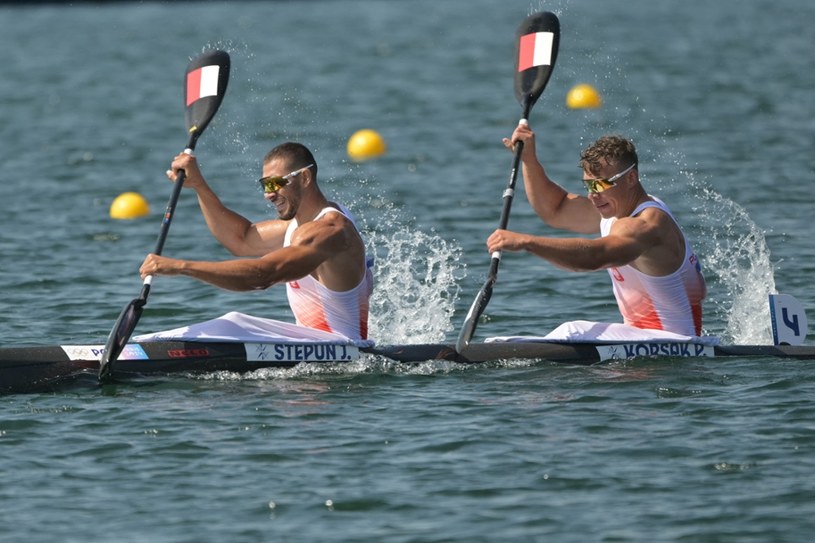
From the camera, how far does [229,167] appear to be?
2055 centimetres

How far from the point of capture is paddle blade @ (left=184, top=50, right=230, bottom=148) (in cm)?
1122

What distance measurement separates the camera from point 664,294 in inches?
389

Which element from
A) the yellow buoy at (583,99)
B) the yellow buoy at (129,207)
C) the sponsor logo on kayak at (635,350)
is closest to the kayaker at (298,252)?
the sponsor logo on kayak at (635,350)

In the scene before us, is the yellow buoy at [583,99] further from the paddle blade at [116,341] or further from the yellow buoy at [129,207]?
the paddle blade at [116,341]

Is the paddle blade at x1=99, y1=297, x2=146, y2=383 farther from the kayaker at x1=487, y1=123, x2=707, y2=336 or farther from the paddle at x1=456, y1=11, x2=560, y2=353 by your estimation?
the paddle at x1=456, y1=11, x2=560, y2=353

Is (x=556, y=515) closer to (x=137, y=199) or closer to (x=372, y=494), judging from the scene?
(x=372, y=494)

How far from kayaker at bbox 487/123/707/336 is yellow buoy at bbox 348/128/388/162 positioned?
10999 millimetres

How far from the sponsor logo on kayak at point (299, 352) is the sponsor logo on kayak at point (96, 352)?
2.27 ft

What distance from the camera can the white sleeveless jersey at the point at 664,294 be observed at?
387 inches

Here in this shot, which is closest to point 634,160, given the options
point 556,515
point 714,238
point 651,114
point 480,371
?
point 480,371

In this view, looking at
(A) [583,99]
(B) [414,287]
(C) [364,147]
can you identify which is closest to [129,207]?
(C) [364,147]

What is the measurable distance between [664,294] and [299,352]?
2.46 meters

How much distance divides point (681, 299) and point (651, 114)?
15.2 meters

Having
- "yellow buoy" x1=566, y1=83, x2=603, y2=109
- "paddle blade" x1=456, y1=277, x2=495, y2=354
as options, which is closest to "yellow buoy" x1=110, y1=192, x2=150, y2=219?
"paddle blade" x1=456, y1=277, x2=495, y2=354
